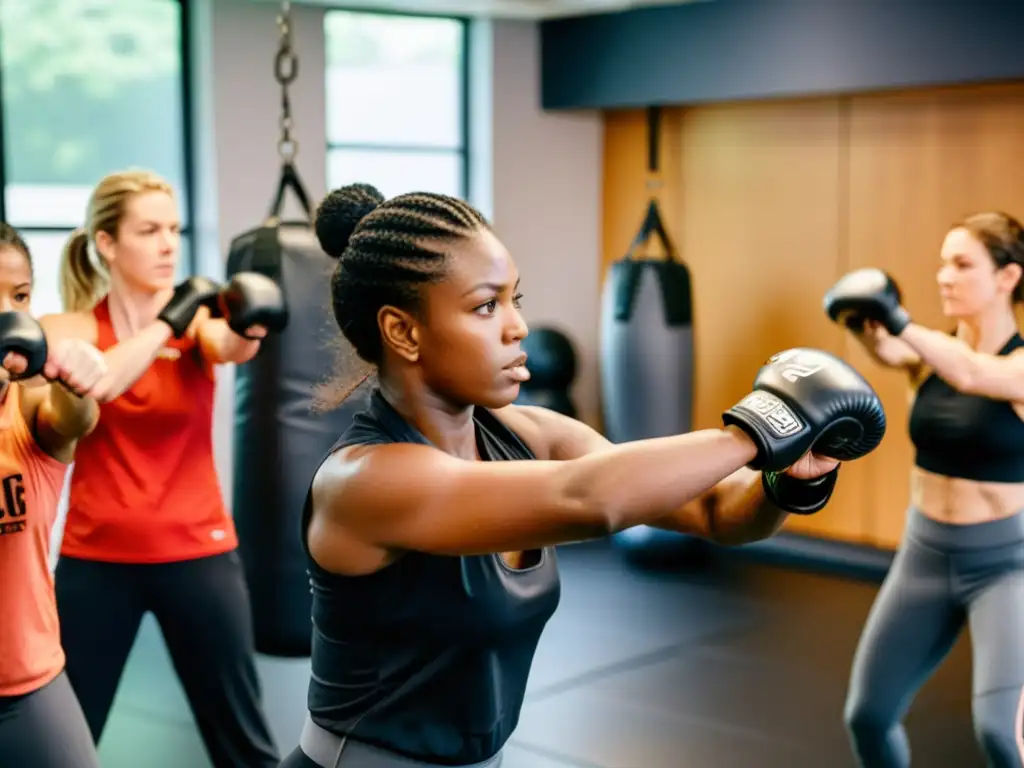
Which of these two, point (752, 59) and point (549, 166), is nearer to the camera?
point (752, 59)

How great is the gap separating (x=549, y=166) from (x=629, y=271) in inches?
38.6

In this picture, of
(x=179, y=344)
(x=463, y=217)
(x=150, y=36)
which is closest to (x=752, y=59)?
(x=150, y=36)

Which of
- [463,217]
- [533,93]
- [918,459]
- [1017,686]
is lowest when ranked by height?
[1017,686]

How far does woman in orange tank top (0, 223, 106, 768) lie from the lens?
1993 mm

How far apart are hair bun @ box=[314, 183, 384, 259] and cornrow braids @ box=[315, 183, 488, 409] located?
35cm

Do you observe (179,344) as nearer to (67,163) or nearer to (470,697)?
(470,697)

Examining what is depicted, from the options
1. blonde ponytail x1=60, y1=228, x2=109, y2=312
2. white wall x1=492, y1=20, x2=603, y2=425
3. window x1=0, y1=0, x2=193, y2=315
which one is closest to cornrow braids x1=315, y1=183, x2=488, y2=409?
blonde ponytail x1=60, y1=228, x2=109, y2=312

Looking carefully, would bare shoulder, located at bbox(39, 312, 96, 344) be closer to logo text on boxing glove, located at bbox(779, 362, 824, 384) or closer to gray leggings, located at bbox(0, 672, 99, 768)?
gray leggings, located at bbox(0, 672, 99, 768)

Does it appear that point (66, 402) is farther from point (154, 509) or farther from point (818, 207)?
point (818, 207)

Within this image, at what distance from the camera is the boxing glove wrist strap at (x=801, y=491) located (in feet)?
4.99

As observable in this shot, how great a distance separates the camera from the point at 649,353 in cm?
558

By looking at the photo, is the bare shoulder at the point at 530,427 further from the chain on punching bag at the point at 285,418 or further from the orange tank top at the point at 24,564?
the chain on punching bag at the point at 285,418

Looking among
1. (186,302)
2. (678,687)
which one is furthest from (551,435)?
(678,687)

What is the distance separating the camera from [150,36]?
5.27 m
